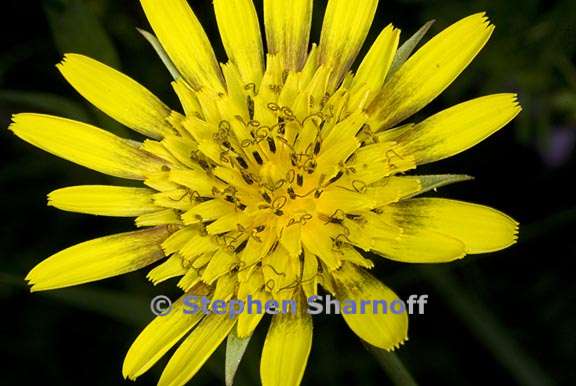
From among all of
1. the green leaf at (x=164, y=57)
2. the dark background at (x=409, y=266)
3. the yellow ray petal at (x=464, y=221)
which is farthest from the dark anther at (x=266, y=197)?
the dark background at (x=409, y=266)

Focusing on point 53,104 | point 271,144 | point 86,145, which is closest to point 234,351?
point 271,144

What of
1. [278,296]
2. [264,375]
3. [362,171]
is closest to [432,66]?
[362,171]

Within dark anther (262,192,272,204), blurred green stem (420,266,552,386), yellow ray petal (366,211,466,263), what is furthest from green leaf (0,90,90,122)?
blurred green stem (420,266,552,386)

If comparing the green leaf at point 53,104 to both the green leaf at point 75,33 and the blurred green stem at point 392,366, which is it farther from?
the blurred green stem at point 392,366

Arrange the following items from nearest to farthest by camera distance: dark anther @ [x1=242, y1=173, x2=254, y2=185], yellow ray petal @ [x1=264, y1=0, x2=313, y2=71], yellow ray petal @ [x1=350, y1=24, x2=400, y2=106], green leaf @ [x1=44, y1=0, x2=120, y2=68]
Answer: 1. yellow ray petal @ [x1=350, y1=24, x2=400, y2=106]
2. dark anther @ [x1=242, y1=173, x2=254, y2=185]
3. yellow ray petal @ [x1=264, y1=0, x2=313, y2=71]
4. green leaf @ [x1=44, y1=0, x2=120, y2=68]

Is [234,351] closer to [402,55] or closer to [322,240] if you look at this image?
[322,240]

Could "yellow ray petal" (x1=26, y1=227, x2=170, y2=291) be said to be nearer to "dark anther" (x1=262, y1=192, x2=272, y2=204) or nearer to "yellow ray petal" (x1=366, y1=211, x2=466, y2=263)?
"dark anther" (x1=262, y1=192, x2=272, y2=204)

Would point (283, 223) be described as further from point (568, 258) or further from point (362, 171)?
point (568, 258)
